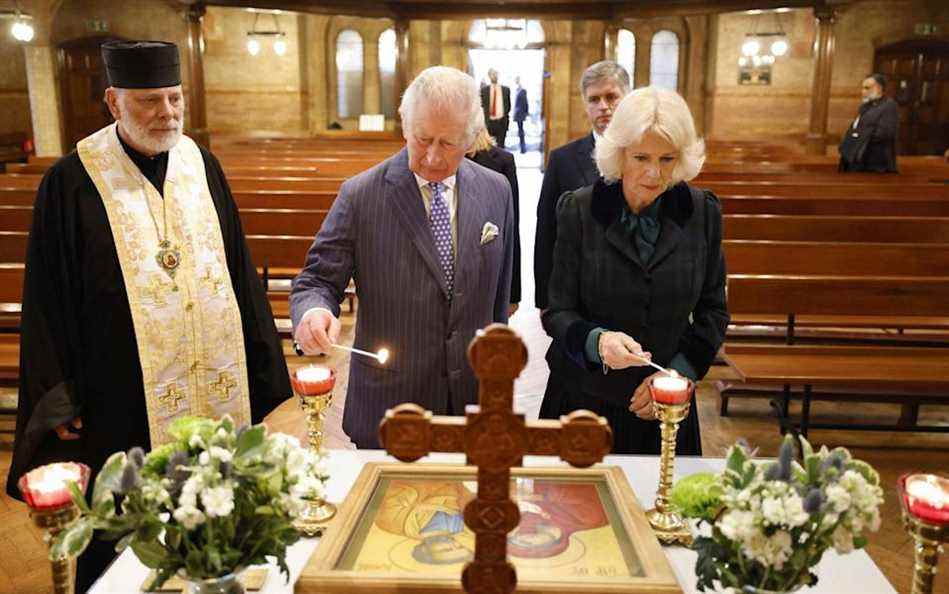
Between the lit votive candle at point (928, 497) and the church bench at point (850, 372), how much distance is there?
95.0 inches

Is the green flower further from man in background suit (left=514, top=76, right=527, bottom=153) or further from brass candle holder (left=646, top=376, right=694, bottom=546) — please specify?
man in background suit (left=514, top=76, right=527, bottom=153)

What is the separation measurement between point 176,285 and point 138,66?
0.61 metres

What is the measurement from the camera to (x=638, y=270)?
210cm

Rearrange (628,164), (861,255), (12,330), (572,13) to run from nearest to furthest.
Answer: (628,164) → (861,255) → (12,330) → (572,13)

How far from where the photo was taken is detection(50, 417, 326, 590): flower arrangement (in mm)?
1149

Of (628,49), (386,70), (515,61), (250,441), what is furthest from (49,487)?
(515,61)

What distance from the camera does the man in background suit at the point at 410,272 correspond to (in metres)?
2.12

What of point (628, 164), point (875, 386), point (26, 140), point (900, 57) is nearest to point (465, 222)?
point (628, 164)

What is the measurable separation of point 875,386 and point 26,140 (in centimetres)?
1450

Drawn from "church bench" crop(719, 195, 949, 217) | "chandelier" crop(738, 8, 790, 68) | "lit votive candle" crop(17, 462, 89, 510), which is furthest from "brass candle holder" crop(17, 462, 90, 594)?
"chandelier" crop(738, 8, 790, 68)

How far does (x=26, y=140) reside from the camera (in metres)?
14.1

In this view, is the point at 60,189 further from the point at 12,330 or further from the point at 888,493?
the point at 888,493

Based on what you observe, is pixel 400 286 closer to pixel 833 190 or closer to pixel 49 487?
pixel 49 487

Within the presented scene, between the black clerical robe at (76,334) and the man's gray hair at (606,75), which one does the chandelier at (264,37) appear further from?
the black clerical robe at (76,334)
